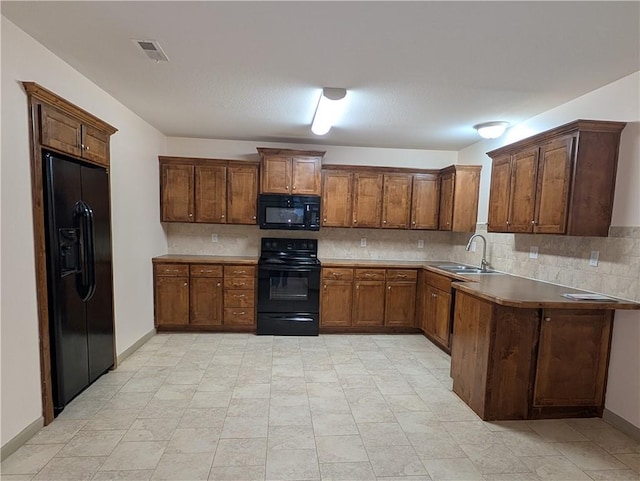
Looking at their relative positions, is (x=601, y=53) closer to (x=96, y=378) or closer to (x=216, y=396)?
(x=216, y=396)

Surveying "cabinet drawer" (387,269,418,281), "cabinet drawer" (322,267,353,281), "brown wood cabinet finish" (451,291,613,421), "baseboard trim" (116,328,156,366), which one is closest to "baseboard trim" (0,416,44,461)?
"baseboard trim" (116,328,156,366)

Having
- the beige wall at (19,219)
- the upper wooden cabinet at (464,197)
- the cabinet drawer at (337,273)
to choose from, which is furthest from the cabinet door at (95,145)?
the upper wooden cabinet at (464,197)

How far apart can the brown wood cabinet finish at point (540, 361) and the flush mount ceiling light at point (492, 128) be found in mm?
2058

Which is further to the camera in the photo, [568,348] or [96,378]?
[96,378]

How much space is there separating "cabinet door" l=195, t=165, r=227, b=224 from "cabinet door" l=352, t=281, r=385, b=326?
2067 mm

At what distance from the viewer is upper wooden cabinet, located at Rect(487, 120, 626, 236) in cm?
249

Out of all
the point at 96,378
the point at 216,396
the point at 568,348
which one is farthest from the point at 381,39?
the point at 96,378

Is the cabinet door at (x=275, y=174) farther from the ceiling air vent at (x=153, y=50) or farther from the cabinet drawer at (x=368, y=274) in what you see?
the ceiling air vent at (x=153, y=50)

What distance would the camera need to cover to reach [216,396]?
8.95 ft

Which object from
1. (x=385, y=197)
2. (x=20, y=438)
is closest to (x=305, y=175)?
(x=385, y=197)

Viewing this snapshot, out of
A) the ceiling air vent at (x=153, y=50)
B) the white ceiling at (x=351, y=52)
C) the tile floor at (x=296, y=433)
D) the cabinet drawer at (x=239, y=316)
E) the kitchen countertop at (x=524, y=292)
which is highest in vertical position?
the white ceiling at (x=351, y=52)

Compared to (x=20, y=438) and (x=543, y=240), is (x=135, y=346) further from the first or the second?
(x=543, y=240)

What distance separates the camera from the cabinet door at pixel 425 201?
469cm

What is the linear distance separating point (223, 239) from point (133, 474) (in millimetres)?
3224
